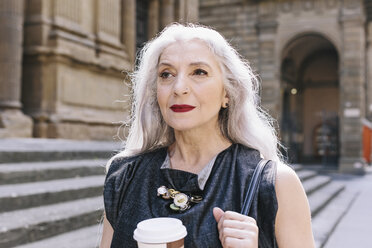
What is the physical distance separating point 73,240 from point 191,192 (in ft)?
6.73

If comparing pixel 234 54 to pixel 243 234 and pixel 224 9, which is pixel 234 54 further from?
pixel 224 9

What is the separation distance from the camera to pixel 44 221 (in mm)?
3365

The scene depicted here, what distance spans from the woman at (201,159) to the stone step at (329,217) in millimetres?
3294

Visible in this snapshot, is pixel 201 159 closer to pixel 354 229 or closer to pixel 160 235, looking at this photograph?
pixel 160 235

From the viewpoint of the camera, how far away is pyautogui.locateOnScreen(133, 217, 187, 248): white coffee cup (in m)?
1.25

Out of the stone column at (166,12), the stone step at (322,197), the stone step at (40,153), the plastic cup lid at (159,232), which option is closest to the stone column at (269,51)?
the stone column at (166,12)

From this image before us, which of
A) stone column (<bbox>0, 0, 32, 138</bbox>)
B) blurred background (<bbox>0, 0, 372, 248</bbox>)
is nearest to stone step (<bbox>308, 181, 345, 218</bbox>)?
blurred background (<bbox>0, 0, 372, 248</bbox>)

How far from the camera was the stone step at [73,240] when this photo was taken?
3.19 meters

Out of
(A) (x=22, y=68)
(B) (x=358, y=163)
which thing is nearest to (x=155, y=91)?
(A) (x=22, y=68)

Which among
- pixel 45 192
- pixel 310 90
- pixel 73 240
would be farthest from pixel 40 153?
pixel 310 90

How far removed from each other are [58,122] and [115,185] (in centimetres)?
613

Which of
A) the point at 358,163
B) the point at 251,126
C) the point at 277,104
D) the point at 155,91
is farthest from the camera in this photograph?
the point at 277,104

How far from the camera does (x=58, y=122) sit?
7594 mm

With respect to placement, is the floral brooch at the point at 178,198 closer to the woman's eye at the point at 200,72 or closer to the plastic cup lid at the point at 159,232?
the plastic cup lid at the point at 159,232
